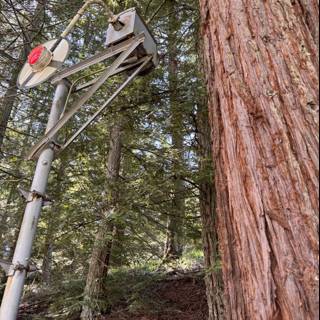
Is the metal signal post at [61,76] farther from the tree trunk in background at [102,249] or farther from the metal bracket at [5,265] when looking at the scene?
the tree trunk in background at [102,249]

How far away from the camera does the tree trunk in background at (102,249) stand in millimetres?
4539

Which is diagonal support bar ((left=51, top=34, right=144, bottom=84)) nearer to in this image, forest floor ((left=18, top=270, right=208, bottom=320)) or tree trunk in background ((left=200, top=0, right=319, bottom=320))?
tree trunk in background ((left=200, top=0, right=319, bottom=320))

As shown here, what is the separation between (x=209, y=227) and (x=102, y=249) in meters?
1.72

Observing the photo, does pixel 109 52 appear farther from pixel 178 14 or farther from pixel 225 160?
pixel 178 14

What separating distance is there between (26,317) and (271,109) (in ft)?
19.2

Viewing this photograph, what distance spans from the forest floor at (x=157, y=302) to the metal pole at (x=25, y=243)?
275 centimetres

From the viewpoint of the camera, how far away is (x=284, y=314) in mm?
1020

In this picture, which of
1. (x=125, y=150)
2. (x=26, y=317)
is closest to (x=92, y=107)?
(x=125, y=150)

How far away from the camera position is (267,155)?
1.20 m

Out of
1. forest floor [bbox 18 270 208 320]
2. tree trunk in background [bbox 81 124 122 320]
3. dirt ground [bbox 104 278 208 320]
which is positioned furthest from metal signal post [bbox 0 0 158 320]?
dirt ground [bbox 104 278 208 320]

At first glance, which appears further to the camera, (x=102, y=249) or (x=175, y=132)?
(x=102, y=249)

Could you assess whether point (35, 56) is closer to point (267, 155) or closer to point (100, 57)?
point (100, 57)

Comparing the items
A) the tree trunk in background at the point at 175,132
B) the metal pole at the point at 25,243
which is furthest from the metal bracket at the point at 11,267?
the tree trunk in background at the point at 175,132

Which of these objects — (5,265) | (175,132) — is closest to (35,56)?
(5,265)
